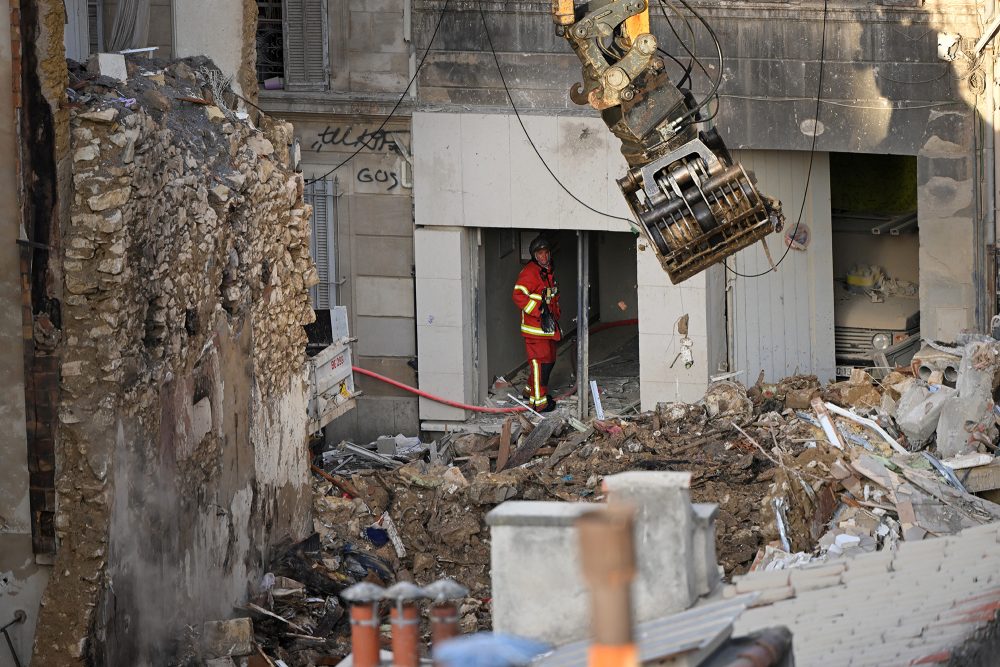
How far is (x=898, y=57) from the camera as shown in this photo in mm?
17719

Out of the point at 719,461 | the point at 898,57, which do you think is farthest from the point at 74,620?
the point at 898,57

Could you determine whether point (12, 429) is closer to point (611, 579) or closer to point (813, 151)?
point (611, 579)

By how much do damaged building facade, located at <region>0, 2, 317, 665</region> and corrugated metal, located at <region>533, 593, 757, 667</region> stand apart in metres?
3.90

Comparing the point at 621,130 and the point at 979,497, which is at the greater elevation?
the point at 621,130

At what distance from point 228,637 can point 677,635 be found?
5269 mm

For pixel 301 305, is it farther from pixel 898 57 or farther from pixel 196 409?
pixel 898 57

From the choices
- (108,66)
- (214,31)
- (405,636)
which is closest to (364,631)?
(405,636)

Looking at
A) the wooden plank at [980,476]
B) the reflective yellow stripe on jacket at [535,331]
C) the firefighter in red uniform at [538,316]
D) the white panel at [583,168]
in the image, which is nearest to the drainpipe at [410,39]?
the white panel at [583,168]

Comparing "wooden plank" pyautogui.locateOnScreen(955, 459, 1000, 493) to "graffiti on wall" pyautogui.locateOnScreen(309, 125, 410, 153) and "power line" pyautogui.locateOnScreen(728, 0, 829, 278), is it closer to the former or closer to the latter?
"power line" pyautogui.locateOnScreen(728, 0, 829, 278)

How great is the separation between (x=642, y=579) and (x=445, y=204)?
11.9 m

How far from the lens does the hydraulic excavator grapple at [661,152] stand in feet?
36.6

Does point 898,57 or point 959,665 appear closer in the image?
point 959,665

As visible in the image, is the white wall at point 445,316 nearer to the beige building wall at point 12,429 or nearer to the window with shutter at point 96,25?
the window with shutter at point 96,25

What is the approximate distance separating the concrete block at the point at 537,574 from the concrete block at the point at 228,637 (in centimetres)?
441
